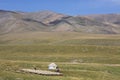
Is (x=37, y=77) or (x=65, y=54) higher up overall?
(x=65, y=54)

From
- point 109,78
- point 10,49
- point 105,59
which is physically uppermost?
point 10,49

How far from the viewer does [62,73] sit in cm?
6581

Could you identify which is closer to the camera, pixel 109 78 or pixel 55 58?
pixel 109 78

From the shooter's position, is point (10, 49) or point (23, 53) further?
point (10, 49)

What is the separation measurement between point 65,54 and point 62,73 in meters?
74.5

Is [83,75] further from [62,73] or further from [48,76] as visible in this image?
[48,76]

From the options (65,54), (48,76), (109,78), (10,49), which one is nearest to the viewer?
(48,76)

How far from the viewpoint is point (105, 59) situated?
119m

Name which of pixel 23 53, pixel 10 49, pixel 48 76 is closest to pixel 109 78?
pixel 48 76

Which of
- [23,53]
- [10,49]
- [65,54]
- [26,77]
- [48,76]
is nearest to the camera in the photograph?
[26,77]

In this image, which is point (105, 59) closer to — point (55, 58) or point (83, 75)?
point (55, 58)

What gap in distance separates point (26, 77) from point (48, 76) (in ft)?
18.3

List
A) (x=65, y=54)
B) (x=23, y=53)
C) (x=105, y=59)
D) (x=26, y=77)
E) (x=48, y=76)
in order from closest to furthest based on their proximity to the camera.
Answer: (x=26, y=77) → (x=48, y=76) → (x=105, y=59) → (x=65, y=54) → (x=23, y=53)

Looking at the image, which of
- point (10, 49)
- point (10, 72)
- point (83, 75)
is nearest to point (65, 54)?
point (10, 49)
